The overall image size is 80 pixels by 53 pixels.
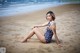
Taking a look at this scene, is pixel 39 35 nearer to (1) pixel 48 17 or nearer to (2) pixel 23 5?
(1) pixel 48 17

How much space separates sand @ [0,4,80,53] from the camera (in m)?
3.03

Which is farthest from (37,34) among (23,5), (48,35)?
(23,5)

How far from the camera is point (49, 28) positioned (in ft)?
10.1

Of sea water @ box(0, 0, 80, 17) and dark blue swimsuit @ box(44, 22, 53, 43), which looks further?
sea water @ box(0, 0, 80, 17)

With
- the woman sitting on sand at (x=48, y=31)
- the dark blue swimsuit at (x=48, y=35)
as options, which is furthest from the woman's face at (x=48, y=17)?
the dark blue swimsuit at (x=48, y=35)

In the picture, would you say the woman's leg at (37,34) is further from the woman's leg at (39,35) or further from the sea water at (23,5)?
the sea water at (23,5)

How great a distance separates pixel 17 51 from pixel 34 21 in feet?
1.72

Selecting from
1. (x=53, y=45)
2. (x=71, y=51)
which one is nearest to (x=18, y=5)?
(x=53, y=45)

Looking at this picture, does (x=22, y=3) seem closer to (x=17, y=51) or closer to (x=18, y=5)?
(x=18, y=5)

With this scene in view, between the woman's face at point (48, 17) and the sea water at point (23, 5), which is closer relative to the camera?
the woman's face at point (48, 17)

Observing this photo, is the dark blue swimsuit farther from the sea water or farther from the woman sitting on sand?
the sea water

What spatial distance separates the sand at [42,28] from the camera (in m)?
3.03

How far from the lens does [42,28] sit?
3.11m

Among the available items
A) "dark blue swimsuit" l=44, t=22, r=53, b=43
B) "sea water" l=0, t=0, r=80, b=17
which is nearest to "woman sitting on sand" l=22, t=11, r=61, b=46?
"dark blue swimsuit" l=44, t=22, r=53, b=43
